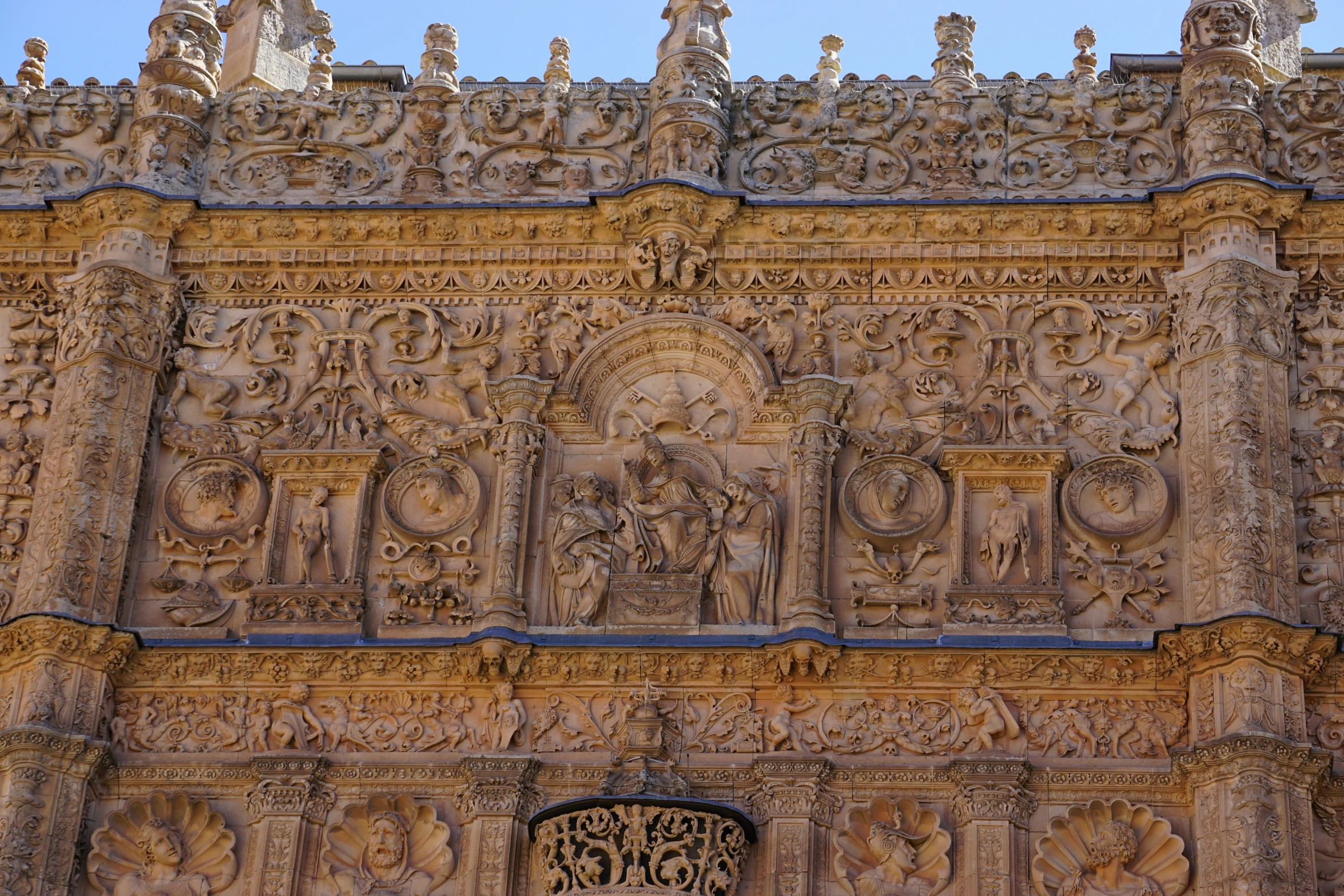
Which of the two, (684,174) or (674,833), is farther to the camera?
(684,174)

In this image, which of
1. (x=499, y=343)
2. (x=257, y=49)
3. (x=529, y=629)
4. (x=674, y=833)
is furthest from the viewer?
(x=257, y=49)

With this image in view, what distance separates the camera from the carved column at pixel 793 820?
15695 mm

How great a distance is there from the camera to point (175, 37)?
62.1ft

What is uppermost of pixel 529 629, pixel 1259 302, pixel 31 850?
pixel 1259 302

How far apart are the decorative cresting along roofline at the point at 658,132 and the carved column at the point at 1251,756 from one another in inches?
138

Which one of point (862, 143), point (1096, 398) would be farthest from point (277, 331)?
point (1096, 398)

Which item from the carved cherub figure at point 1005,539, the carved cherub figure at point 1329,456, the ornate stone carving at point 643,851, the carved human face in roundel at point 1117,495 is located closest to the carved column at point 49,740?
the ornate stone carving at point 643,851

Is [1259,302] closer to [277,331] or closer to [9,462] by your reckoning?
[277,331]

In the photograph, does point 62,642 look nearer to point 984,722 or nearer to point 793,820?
point 793,820

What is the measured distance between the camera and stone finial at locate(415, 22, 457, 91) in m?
18.8

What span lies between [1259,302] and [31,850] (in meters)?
8.47

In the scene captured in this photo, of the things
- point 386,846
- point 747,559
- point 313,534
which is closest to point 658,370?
point 747,559

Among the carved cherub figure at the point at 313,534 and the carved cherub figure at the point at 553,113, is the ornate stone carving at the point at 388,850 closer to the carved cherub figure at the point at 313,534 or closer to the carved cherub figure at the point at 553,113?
the carved cherub figure at the point at 313,534

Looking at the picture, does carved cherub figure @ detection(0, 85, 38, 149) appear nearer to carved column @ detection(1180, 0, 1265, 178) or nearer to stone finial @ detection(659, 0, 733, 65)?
stone finial @ detection(659, 0, 733, 65)
